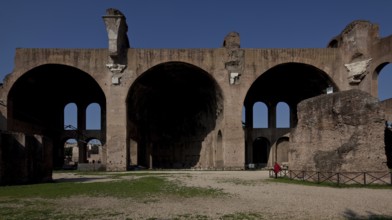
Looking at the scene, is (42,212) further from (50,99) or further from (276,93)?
(276,93)

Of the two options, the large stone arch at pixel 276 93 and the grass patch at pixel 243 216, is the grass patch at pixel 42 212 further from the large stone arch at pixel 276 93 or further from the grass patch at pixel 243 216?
the large stone arch at pixel 276 93

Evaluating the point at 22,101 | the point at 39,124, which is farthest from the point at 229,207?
the point at 39,124

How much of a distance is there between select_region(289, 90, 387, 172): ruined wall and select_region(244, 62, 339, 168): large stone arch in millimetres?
14156

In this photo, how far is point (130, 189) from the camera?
1223 cm

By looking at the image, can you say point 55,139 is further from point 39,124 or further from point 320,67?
point 320,67

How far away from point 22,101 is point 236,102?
16425mm

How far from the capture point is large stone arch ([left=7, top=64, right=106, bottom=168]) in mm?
26281

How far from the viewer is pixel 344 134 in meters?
13.3

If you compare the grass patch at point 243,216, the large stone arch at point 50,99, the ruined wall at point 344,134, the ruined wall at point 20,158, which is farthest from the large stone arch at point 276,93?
the grass patch at point 243,216

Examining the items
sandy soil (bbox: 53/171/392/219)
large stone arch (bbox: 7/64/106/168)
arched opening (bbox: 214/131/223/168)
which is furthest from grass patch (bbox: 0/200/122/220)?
arched opening (bbox: 214/131/223/168)

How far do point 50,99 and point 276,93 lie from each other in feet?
66.9

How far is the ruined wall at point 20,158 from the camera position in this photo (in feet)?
43.3

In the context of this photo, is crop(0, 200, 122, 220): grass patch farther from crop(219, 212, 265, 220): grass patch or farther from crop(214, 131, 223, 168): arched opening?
crop(214, 131, 223, 168): arched opening

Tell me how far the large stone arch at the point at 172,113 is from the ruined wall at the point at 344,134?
1218 cm
